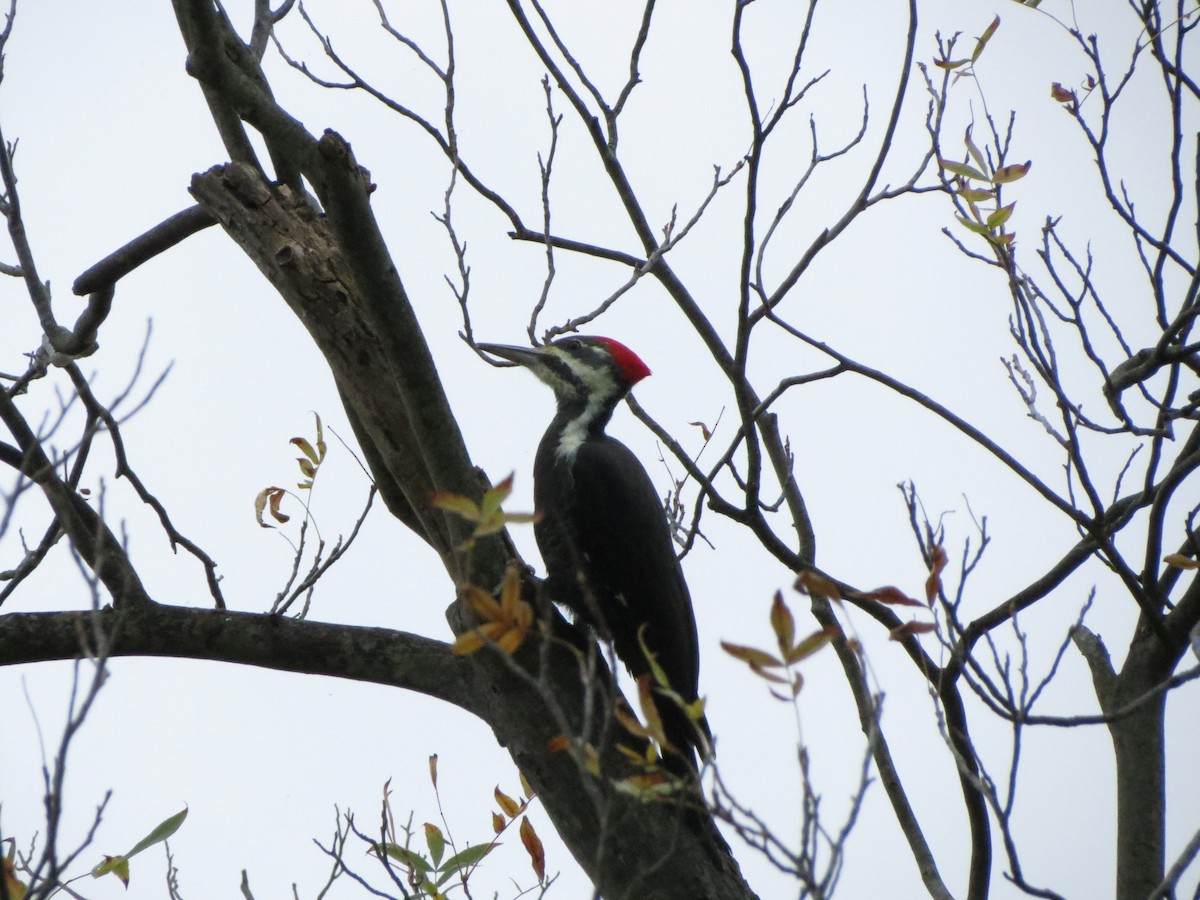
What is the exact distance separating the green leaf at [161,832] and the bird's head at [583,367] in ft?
7.58

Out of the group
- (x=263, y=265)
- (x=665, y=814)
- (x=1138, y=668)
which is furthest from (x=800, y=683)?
(x=263, y=265)

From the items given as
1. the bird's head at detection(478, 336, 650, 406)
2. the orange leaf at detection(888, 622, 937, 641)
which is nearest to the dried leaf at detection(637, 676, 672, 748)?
the orange leaf at detection(888, 622, 937, 641)

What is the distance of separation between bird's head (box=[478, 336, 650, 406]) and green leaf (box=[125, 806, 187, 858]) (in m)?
2.31

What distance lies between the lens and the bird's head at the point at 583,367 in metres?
4.50

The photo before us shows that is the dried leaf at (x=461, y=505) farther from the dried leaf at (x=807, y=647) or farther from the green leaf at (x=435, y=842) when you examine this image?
the green leaf at (x=435, y=842)

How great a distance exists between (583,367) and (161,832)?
262cm

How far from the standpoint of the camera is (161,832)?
8.05ft

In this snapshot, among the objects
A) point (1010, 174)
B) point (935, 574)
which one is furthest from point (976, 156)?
point (935, 574)

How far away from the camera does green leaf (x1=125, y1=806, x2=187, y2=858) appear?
7.95ft

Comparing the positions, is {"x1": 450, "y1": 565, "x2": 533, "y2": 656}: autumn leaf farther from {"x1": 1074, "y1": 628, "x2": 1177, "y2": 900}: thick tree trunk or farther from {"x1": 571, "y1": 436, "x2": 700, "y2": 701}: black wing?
{"x1": 571, "y1": 436, "x2": 700, "y2": 701}: black wing

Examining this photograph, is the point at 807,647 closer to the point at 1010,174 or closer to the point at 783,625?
the point at 783,625

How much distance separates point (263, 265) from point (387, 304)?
0.69 m

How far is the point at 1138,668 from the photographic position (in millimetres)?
2793

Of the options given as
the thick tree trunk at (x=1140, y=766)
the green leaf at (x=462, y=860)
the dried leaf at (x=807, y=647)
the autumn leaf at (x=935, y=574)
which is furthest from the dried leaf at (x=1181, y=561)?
the green leaf at (x=462, y=860)
